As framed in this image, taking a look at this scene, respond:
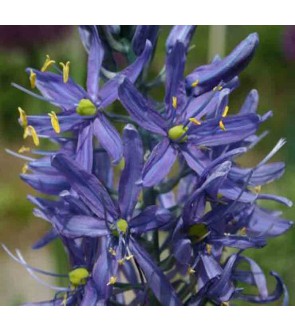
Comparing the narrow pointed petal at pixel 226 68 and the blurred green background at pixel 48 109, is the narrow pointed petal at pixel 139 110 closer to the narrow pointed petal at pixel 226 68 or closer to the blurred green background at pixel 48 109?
the narrow pointed petal at pixel 226 68

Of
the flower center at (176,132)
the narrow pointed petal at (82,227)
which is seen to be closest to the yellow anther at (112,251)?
the narrow pointed petal at (82,227)

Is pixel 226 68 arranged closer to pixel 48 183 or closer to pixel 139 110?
pixel 139 110

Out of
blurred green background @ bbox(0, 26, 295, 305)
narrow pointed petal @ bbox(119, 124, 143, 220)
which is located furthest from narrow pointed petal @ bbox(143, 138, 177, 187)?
blurred green background @ bbox(0, 26, 295, 305)

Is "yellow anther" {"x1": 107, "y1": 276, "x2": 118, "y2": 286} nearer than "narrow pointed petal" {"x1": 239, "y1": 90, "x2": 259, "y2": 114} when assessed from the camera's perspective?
Yes

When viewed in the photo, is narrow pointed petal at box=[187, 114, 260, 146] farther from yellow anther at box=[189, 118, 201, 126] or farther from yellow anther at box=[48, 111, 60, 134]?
yellow anther at box=[48, 111, 60, 134]

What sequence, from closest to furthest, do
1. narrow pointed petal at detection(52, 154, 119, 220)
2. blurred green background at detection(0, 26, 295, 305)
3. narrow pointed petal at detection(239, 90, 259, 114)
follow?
narrow pointed petal at detection(52, 154, 119, 220) → narrow pointed petal at detection(239, 90, 259, 114) → blurred green background at detection(0, 26, 295, 305)

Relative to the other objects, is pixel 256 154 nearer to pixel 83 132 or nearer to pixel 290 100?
pixel 290 100

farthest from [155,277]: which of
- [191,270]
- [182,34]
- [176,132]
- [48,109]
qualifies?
[48,109]
